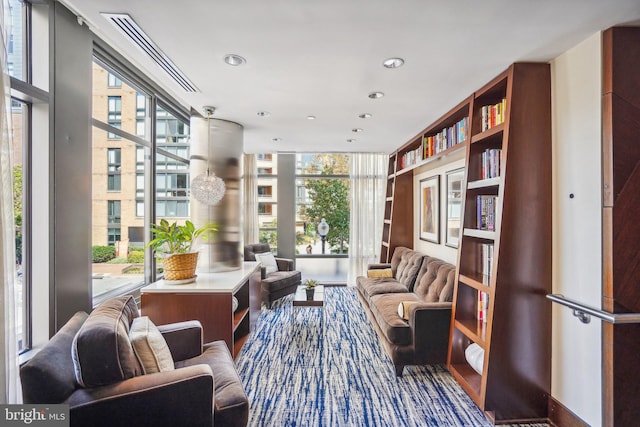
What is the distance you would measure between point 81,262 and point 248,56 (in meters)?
2.00

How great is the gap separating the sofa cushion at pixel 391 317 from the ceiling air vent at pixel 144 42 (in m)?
2.83

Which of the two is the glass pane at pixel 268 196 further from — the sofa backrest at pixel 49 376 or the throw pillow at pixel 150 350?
the sofa backrest at pixel 49 376

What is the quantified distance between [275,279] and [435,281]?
94.7 inches

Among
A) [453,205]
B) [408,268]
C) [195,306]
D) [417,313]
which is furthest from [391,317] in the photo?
→ [195,306]

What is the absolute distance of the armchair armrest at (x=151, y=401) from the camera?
53.2 inches

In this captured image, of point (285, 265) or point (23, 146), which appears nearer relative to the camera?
point (23, 146)

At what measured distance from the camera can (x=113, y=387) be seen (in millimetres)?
1410

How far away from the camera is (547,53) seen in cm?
198

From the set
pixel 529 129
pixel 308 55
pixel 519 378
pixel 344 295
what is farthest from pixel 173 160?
pixel 519 378

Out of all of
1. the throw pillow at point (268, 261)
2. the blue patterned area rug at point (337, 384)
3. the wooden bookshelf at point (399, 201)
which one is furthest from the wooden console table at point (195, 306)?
the wooden bookshelf at point (399, 201)

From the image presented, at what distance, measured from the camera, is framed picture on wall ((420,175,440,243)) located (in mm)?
4051

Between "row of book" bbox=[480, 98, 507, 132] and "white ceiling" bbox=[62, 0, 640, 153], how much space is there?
23 cm

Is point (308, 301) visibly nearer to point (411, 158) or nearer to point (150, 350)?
point (150, 350)

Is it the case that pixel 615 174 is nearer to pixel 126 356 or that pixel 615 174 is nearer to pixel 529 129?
pixel 529 129
